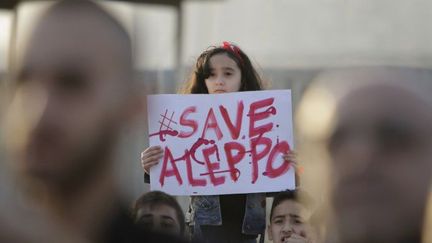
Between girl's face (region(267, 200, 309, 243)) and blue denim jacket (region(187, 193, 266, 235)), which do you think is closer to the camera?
blue denim jacket (region(187, 193, 266, 235))

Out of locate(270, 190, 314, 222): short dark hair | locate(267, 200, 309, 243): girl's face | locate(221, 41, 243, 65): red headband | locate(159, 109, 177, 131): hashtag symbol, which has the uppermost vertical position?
locate(221, 41, 243, 65): red headband

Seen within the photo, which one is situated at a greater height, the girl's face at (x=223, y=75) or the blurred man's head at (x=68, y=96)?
the girl's face at (x=223, y=75)

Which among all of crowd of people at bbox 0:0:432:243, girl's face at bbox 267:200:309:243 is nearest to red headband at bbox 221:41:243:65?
girl's face at bbox 267:200:309:243

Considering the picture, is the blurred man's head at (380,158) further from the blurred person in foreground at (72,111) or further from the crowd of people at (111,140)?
the blurred person in foreground at (72,111)

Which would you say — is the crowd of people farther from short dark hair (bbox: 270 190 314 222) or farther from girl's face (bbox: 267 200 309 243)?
girl's face (bbox: 267 200 309 243)

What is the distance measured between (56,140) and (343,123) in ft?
1.21

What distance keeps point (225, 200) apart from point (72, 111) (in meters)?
1.80

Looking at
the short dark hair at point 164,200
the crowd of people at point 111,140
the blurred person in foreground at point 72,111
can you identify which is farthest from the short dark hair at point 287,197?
the blurred person in foreground at point 72,111

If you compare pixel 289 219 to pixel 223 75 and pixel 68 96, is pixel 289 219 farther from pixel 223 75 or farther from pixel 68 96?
pixel 68 96

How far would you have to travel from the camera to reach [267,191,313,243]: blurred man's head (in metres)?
2.83

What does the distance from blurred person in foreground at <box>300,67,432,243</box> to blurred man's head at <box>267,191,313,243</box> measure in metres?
1.71

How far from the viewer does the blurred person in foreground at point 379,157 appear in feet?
3.46

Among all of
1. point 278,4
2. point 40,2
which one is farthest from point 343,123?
point 278,4

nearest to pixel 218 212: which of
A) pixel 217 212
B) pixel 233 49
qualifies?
pixel 217 212
